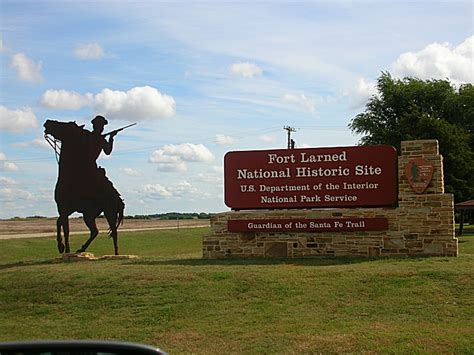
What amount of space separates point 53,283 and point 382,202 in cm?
862

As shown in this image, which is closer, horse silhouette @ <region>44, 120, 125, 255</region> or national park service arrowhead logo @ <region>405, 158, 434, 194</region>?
national park service arrowhead logo @ <region>405, 158, 434, 194</region>

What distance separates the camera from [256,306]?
13.3m

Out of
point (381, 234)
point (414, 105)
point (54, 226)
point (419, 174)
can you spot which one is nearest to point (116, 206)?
point (381, 234)

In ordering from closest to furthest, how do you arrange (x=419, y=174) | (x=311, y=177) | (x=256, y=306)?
1. (x=256, y=306)
2. (x=419, y=174)
3. (x=311, y=177)

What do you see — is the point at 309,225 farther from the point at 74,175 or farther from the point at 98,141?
the point at 74,175

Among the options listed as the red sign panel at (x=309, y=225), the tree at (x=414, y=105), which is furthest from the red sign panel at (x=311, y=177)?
the tree at (x=414, y=105)

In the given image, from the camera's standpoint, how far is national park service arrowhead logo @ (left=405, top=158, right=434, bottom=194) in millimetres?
18312

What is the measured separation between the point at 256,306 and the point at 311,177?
22.6 ft

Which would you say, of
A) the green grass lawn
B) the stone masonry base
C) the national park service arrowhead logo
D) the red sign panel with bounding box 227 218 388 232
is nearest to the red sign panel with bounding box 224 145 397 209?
the stone masonry base

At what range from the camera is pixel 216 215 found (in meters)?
19.8

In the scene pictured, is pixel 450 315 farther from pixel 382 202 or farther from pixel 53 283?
pixel 53 283

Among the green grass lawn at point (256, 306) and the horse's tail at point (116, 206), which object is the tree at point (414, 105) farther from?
the green grass lawn at point (256, 306)

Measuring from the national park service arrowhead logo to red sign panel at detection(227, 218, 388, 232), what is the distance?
1.17 metres

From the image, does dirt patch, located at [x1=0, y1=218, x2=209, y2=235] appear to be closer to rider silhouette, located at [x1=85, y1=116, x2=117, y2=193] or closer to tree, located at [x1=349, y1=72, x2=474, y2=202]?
tree, located at [x1=349, y1=72, x2=474, y2=202]
